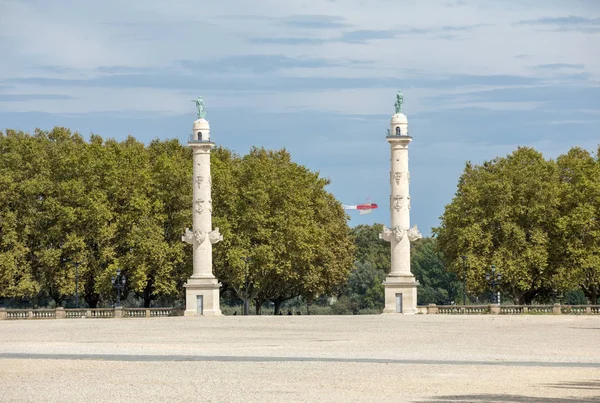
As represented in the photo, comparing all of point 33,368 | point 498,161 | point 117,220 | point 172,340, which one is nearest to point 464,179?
point 498,161

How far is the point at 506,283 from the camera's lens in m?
88.1

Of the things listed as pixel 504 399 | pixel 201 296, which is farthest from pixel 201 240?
pixel 504 399

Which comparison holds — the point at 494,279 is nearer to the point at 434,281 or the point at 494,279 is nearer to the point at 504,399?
the point at 434,281

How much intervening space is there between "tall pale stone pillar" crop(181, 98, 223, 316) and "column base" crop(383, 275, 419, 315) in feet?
35.1

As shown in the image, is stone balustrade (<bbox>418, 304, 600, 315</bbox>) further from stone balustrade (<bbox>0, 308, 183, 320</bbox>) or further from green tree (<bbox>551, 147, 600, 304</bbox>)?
stone balustrade (<bbox>0, 308, 183, 320</bbox>)

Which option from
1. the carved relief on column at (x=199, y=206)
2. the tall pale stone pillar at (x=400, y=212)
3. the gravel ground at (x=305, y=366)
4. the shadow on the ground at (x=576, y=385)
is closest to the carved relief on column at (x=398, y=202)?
the tall pale stone pillar at (x=400, y=212)

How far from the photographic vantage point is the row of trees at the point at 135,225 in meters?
86.2

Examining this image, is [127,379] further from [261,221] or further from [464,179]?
[464,179]

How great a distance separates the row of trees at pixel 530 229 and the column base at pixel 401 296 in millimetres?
6828

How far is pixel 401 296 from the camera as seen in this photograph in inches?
3169

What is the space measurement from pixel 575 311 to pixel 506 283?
33.9 feet

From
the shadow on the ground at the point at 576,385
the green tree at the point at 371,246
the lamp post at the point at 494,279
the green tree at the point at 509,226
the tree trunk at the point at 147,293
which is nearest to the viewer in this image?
the shadow on the ground at the point at 576,385

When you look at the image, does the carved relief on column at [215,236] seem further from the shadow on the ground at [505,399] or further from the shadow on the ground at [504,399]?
the shadow on the ground at [505,399]

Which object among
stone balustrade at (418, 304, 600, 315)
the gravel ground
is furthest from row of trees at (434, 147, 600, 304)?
the gravel ground
